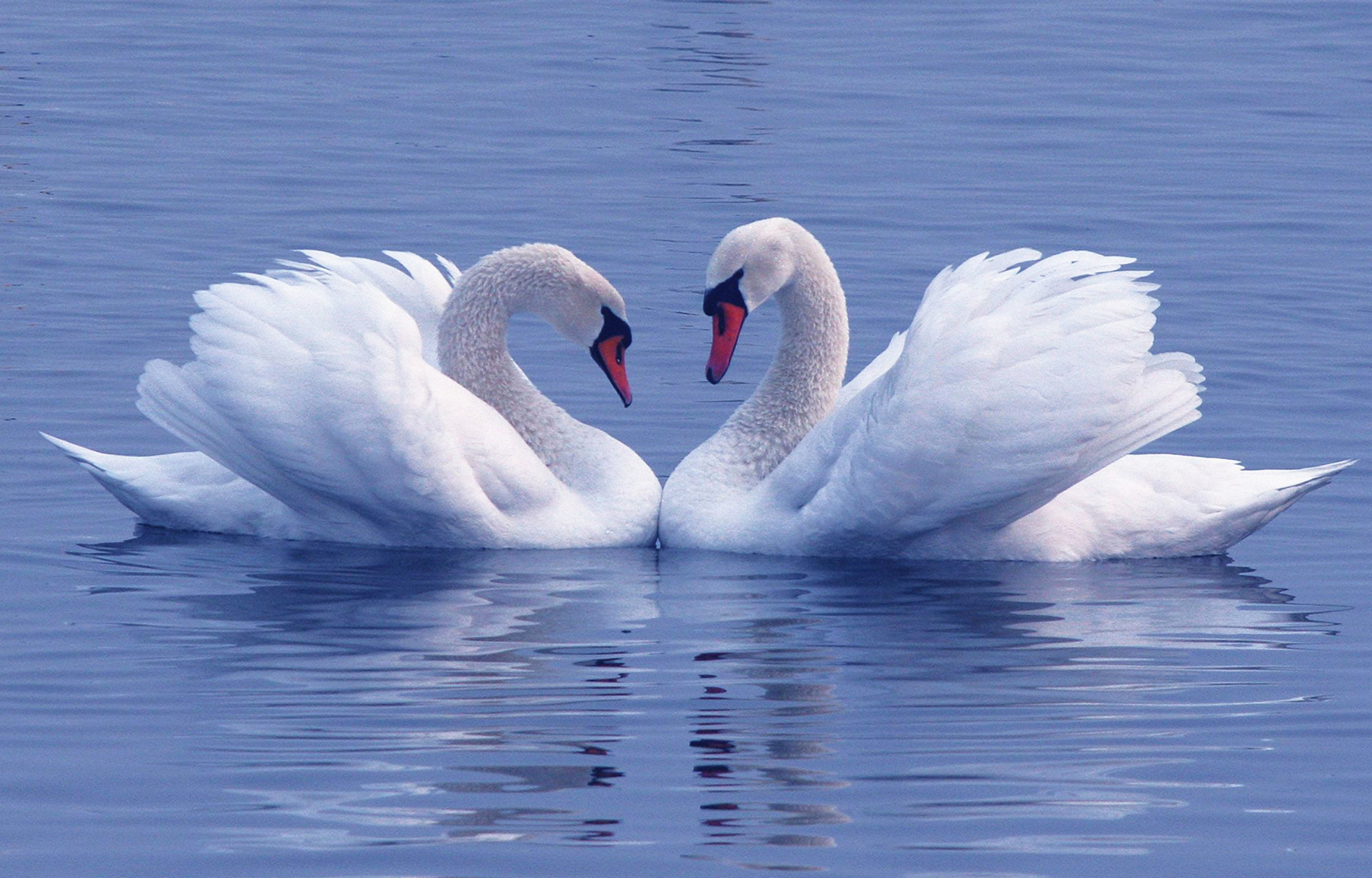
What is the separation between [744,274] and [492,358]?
3.78ft

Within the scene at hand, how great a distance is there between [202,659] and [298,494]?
1.72m

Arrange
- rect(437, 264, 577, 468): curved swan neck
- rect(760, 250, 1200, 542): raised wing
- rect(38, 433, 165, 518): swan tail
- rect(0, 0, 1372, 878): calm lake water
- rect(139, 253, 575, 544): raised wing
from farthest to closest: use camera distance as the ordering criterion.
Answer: rect(437, 264, 577, 468): curved swan neck → rect(38, 433, 165, 518): swan tail → rect(139, 253, 575, 544): raised wing → rect(760, 250, 1200, 542): raised wing → rect(0, 0, 1372, 878): calm lake water

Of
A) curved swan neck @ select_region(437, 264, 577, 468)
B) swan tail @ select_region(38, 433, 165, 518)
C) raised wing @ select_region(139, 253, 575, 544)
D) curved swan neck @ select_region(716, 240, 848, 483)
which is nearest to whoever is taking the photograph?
raised wing @ select_region(139, 253, 575, 544)

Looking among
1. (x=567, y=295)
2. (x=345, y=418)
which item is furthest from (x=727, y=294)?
A: (x=345, y=418)

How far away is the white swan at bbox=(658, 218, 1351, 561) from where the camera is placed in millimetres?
9039

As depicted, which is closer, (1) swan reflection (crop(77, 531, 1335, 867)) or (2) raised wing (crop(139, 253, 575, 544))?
(1) swan reflection (crop(77, 531, 1335, 867))

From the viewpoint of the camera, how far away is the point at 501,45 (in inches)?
1025

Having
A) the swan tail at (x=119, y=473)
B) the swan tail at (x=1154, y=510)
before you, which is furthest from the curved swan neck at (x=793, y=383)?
Answer: the swan tail at (x=119, y=473)

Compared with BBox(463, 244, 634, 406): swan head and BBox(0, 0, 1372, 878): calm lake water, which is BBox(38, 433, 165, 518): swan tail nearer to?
BBox(0, 0, 1372, 878): calm lake water

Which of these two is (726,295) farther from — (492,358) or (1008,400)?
(1008,400)

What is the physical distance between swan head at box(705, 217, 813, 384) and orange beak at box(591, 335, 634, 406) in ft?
1.30

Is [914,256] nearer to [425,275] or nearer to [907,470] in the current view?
[425,275]

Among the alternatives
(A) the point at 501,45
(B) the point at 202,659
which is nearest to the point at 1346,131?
(A) the point at 501,45

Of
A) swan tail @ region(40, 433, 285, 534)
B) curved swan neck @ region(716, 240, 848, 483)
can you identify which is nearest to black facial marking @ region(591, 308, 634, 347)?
curved swan neck @ region(716, 240, 848, 483)
